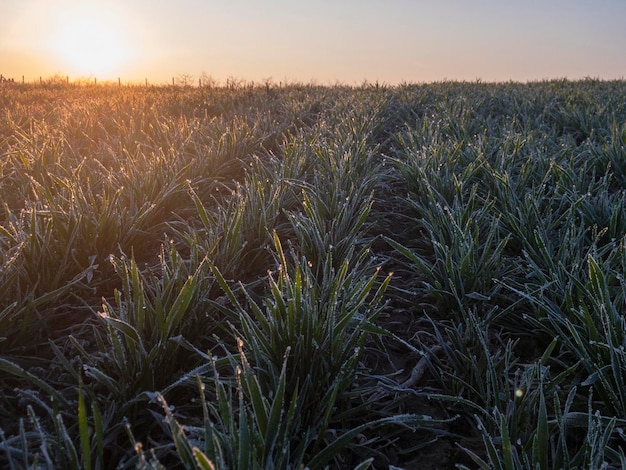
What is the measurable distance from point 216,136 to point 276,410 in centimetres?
360

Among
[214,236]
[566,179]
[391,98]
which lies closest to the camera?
[214,236]

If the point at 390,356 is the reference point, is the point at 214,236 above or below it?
above

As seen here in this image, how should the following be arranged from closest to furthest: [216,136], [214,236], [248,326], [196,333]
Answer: [248,326] < [196,333] < [214,236] < [216,136]

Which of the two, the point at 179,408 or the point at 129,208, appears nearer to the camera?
the point at 179,408

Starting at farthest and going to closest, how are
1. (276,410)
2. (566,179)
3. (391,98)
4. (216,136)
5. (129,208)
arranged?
(391,98) → (216,136) → (566,179) → (129,208) → (276,410)

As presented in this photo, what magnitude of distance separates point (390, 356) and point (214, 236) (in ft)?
2.84

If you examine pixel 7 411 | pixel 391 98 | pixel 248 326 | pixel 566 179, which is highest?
pixel 391 98

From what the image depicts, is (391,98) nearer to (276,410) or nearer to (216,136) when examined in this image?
(216,136)

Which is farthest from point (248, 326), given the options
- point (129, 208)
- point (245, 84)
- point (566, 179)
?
point (245, 84)

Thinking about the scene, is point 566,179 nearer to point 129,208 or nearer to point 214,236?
point 214,236

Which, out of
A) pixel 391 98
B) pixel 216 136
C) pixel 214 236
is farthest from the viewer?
pixel 391 98

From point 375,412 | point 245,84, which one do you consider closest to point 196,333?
point 375,412

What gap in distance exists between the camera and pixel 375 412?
52.2 inches

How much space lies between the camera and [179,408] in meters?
1.30
